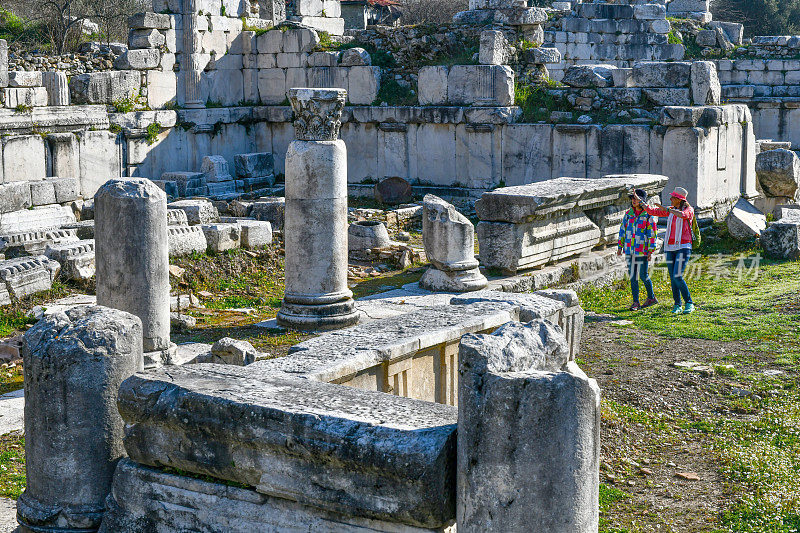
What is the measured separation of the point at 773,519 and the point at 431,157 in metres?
13.1

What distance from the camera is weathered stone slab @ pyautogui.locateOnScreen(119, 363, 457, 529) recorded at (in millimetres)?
4121

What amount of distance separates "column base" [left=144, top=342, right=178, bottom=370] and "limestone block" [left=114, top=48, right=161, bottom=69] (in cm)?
1008

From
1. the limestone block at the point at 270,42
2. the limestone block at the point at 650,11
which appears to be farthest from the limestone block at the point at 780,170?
the limestone block at the point at 270,42

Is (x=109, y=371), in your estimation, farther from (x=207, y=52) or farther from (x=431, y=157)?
(x=207, y=52)

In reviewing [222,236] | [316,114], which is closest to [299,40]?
[222,236]

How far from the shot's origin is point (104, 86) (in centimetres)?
1672

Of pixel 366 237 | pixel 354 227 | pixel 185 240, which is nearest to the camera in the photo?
pixel 185 240

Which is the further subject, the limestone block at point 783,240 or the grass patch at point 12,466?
the limestone block at point 783,240

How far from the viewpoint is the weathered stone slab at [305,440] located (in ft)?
13.5

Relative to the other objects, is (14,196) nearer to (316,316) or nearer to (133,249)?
(316,316)

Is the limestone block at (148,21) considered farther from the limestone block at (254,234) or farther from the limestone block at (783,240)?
the limestone block at (783,240)

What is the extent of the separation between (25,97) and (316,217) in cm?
780

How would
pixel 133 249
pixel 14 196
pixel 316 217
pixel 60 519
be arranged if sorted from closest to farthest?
pixel 60 519
pixel 133 249
pixel 316 217
pixel 14 196

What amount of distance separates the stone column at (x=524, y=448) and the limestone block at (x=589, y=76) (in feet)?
44.3
